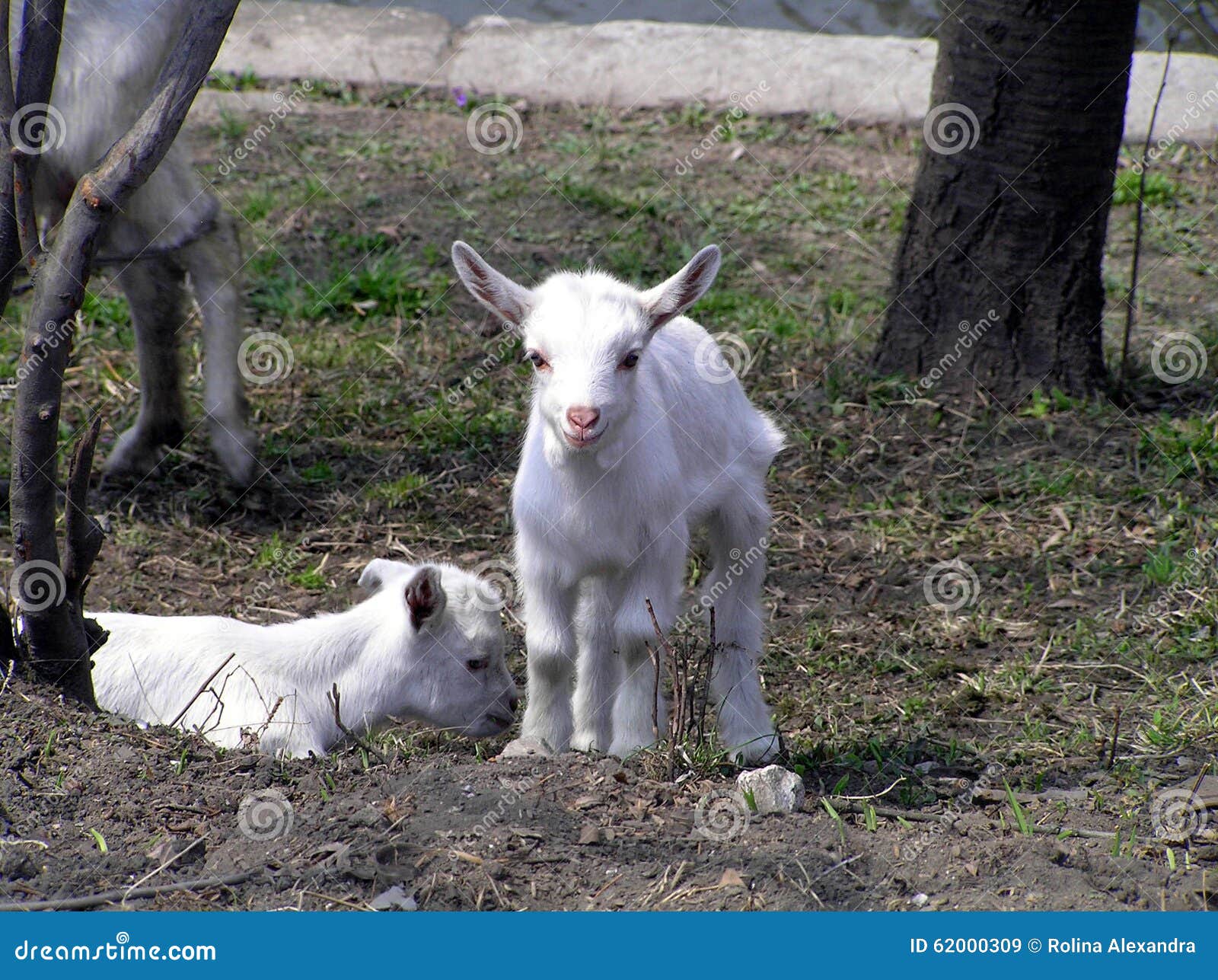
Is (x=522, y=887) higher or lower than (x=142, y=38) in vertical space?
lower

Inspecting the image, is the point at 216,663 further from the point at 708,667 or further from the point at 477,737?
the point at 708,667

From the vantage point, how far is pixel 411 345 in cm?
752

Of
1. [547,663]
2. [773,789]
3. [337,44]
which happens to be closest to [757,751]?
[547,663]

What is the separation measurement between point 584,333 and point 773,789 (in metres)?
1.42

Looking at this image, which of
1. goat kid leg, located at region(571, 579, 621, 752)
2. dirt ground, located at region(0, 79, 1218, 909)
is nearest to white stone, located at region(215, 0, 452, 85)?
dirt ground, located at region(0, 79, 1218, 909)

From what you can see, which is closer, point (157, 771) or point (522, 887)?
point (522, 887)

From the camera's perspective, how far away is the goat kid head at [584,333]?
4.06 meters

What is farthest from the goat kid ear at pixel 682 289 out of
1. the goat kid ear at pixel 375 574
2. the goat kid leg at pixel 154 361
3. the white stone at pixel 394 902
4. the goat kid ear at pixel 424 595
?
the goat kid leg at pixel 154 361

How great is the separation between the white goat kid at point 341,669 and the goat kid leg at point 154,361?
1.67 meters

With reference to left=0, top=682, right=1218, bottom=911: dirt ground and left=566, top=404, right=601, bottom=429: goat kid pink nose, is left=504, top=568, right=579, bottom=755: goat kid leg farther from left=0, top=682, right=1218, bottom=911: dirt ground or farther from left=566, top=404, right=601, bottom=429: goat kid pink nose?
left=566, top=404, right=601, bottom=429: goat kid pink nose

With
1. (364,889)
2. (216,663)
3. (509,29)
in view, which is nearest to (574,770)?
(364,889)

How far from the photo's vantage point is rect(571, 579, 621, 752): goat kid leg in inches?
185

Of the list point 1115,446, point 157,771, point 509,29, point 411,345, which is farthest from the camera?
point 509,29

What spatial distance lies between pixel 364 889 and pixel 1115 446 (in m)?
4.62
